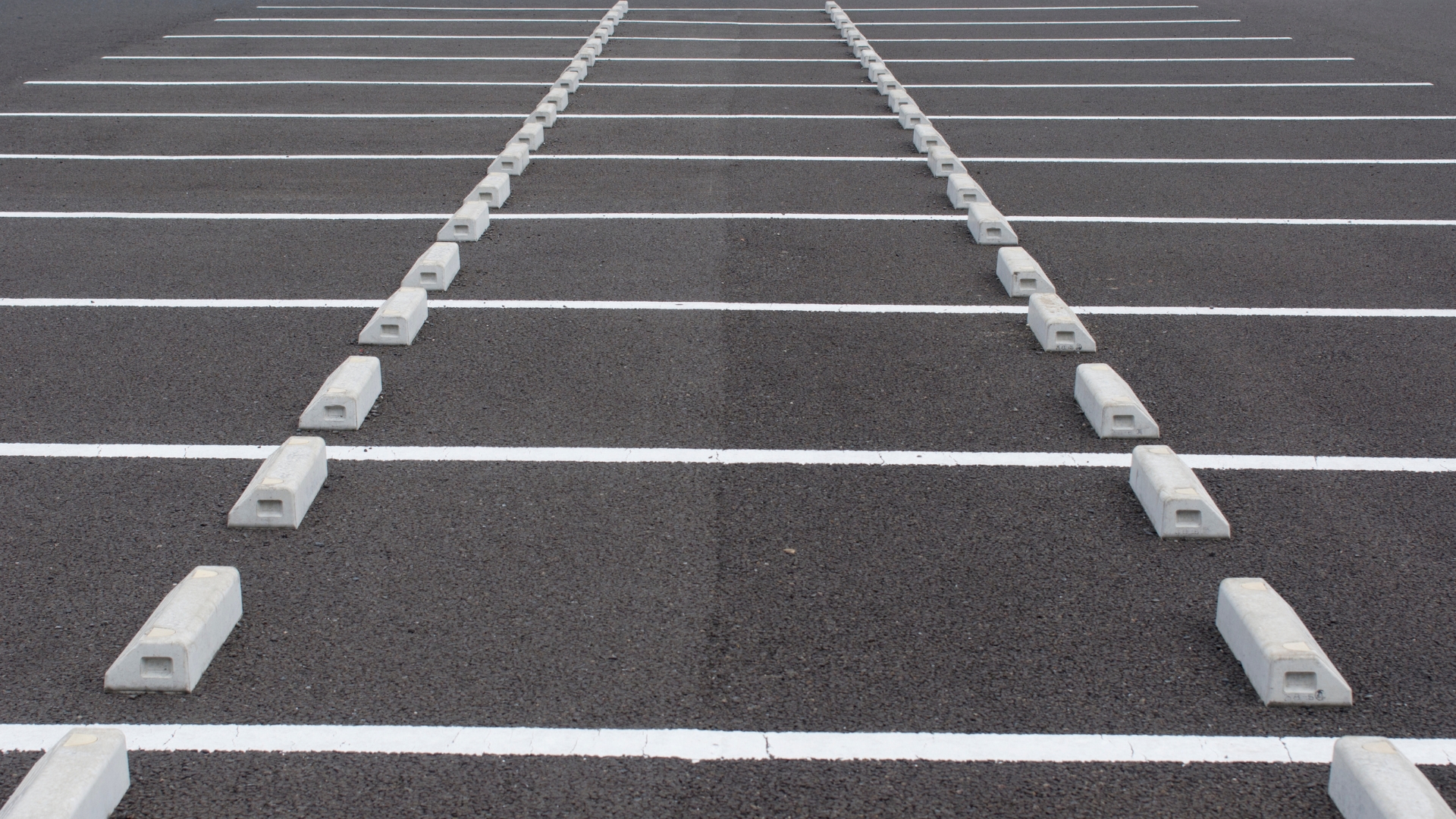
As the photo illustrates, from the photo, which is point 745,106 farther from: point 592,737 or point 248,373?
point 592,737

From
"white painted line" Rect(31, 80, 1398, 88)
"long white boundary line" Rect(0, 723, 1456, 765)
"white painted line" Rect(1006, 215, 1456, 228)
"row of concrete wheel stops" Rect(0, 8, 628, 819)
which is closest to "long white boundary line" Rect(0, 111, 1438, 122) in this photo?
"white painted line" Rect(31, 80, 1398, 88)

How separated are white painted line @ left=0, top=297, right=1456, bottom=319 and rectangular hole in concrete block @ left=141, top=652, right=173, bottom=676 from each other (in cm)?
335

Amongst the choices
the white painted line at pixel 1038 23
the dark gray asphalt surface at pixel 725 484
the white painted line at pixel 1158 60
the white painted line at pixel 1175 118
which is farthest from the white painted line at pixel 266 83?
the white painted line at pixel 1038 23

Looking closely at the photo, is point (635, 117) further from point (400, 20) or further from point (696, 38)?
point (400, 20)

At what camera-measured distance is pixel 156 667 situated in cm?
340

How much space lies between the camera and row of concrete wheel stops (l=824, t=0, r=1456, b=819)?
2.89 metres

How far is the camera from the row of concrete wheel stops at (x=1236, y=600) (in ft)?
9.50

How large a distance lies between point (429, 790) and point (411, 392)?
2.68 metres

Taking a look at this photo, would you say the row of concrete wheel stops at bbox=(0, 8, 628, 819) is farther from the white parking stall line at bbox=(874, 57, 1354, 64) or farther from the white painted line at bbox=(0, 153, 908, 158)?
the white parking stall line at bbox=(874, 57, 1354, 64)

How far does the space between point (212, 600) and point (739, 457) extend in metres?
2.03

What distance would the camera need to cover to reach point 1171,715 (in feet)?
11.0

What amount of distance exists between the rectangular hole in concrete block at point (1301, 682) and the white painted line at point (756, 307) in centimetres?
332

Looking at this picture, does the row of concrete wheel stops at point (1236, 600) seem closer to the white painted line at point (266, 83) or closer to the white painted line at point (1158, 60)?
the white painted line at point (266, 83)

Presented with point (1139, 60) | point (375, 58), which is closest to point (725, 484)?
point (375, 58)
